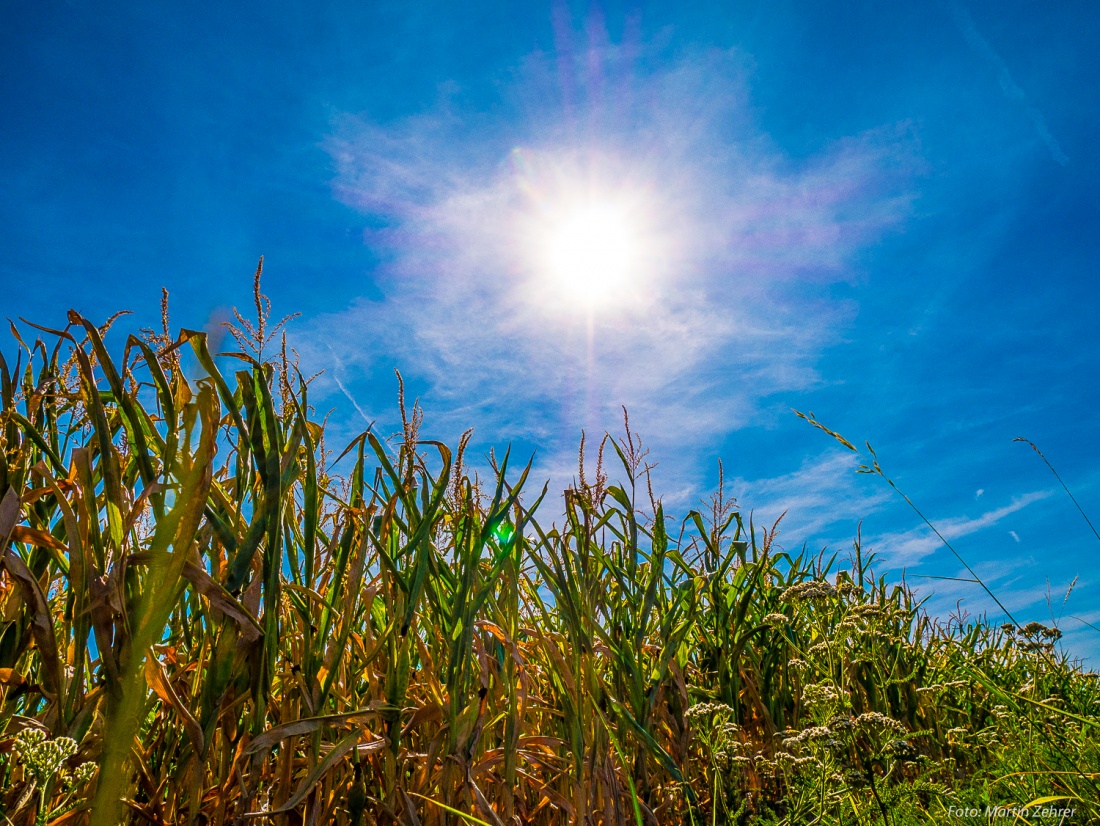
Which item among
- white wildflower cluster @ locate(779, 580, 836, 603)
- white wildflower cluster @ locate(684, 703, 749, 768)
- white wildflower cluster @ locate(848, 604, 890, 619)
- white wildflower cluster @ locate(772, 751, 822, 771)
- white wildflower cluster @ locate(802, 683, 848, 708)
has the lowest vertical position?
white wildflower cluster @ locate(772, 751, 822, 771)

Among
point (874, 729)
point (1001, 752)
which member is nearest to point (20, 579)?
point (874, 729)

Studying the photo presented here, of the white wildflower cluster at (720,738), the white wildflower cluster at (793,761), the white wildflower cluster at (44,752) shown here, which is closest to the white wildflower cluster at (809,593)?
the white wildflower cluster at (720,738)

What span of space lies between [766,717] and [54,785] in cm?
236

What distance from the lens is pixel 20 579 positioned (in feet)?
3.87

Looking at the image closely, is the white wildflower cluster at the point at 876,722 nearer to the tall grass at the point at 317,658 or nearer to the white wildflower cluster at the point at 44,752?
the tall grass at the point at 317,658

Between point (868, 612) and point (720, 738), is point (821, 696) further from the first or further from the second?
point (868, 612)

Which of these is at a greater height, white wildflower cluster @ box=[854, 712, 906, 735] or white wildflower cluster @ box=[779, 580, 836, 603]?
white wildflower cluster @ box=[779, 580, 836, 603]

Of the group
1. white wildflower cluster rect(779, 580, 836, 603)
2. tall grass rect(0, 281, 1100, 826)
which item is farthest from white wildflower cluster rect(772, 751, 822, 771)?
white wildflower cluster rect(779, 580, 836, 603)

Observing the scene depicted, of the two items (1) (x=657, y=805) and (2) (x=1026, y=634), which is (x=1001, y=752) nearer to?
(2) (x=1026, y=634)

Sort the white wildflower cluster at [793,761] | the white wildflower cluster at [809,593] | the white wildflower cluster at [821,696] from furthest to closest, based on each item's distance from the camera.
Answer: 1. the white wildflower cluster at [809,593]
2. the white wildflower cluster at [821,696]
3. the white wildflower cluster at [793,761]

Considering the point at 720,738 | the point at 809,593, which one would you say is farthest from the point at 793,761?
the point at 809,593

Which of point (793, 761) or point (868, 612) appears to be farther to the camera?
point (868, 612)

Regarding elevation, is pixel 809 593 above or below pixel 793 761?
above

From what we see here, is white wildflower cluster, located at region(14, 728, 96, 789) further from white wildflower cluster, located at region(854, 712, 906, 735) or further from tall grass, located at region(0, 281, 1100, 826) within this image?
white wildflower cluster, located at region(854, 712, 906, 735)
